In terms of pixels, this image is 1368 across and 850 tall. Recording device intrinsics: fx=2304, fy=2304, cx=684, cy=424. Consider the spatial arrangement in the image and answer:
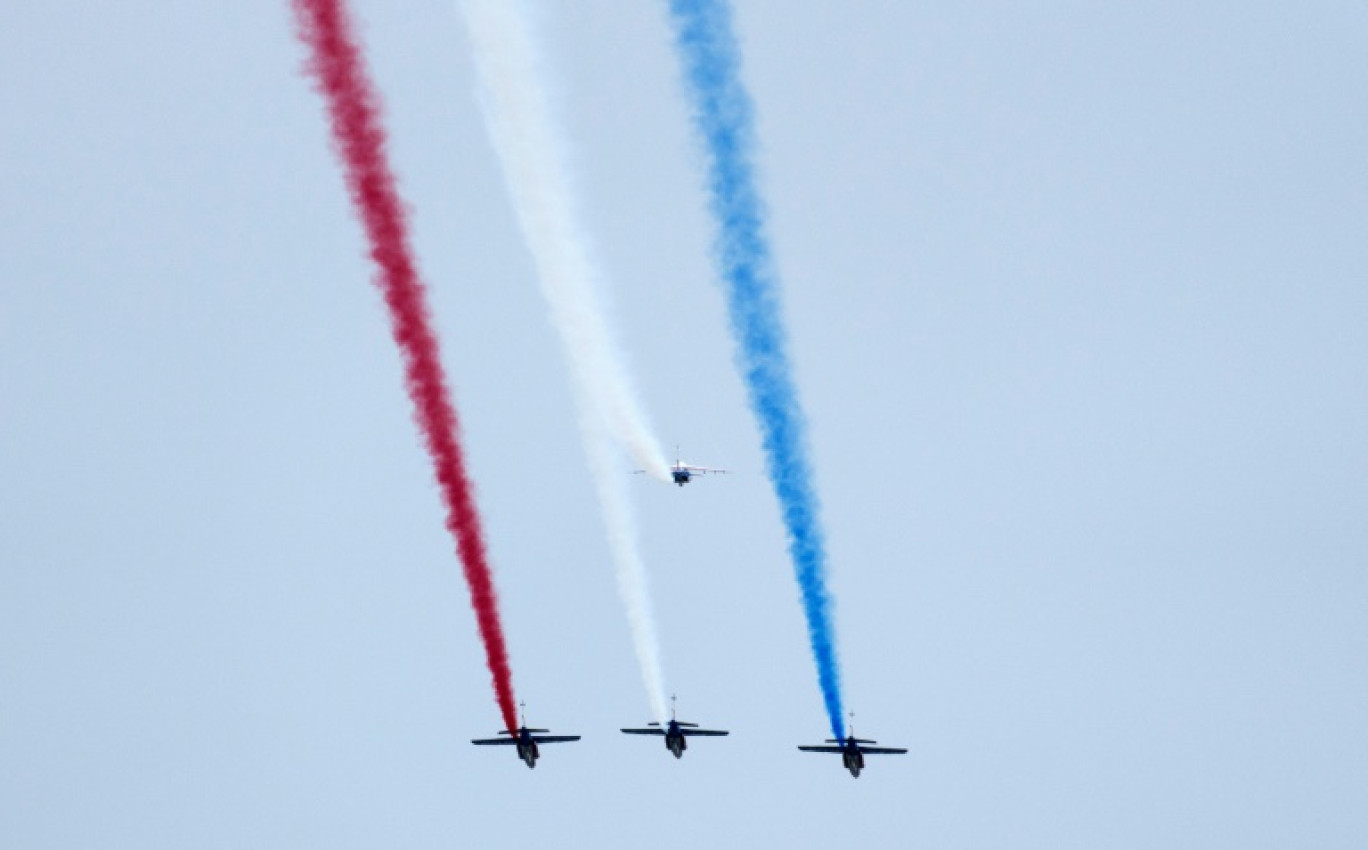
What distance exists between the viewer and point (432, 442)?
43.2 metres

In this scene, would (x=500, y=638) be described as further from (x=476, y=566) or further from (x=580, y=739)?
(x=580, y=739)

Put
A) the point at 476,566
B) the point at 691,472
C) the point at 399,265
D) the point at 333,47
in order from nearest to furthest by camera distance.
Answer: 1. the point at 333,47
2. the point at 399,265
3. the point at 476,566
4. the point at 691,472

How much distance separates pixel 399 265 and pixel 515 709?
16.3m

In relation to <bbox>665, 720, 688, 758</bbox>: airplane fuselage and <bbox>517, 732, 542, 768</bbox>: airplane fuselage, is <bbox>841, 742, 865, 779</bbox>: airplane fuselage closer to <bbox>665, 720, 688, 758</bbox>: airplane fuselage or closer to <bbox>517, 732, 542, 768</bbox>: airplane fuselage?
<bbox>665, 720, 688, 758</bbox>: airplane fuselage

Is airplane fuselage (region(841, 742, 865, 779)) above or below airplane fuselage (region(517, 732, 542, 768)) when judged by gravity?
below

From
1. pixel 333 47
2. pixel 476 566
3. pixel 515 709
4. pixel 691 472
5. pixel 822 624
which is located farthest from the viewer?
pixel 691 472

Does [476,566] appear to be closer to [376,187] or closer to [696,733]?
[376,187]

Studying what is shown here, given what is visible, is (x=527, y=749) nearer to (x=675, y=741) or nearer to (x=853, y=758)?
(x=675, y=741)

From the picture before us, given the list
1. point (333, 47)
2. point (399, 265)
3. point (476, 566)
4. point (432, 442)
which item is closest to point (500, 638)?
point (476, 566)

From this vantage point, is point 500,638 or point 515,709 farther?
point 515,709

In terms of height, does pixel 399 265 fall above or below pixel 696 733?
above

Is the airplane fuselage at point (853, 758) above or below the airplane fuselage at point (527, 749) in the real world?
below

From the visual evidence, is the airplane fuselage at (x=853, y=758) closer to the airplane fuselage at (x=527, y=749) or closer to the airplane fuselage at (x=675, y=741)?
the airplane fuselage at (x=675, y=741)

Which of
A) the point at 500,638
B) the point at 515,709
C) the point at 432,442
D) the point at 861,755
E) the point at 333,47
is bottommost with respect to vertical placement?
the point at 861,755
